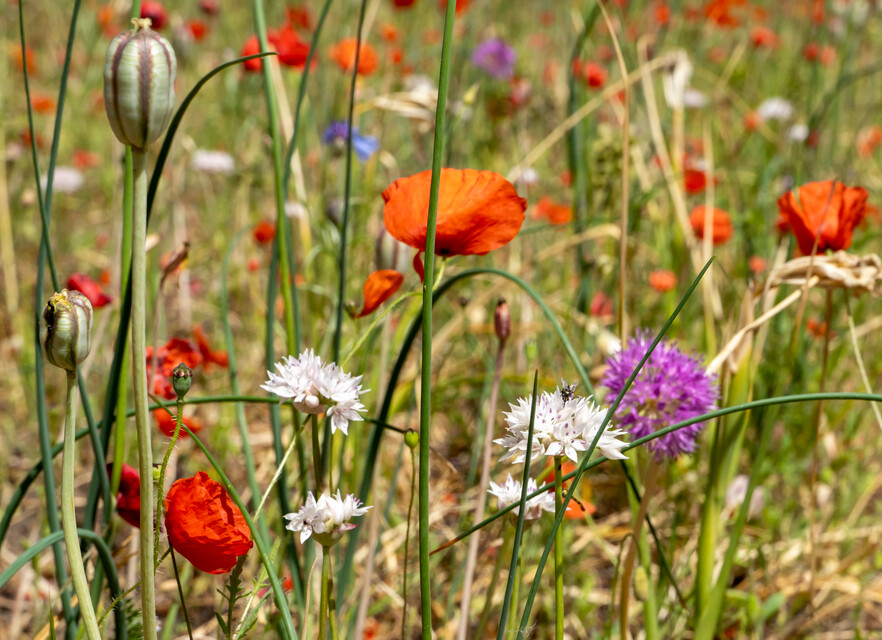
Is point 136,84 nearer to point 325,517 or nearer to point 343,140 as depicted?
point 325,517

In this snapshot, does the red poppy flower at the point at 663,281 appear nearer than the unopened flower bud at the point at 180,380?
No

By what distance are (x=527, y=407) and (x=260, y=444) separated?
1.02m

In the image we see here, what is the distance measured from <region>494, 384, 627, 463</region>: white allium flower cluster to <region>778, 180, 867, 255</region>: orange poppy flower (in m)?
0.34

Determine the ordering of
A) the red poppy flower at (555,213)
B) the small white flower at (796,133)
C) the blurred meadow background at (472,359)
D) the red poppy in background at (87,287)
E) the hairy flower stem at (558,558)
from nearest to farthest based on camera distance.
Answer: the hairy flower stem at (558,558)
the blurred meadow background at (472,359)
the red poppy in background at (87,287)
the red poppy flower at (555,213)
the small white flower at (796,133)

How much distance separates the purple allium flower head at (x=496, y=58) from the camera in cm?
194

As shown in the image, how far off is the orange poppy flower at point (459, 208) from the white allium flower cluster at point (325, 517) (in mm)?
172

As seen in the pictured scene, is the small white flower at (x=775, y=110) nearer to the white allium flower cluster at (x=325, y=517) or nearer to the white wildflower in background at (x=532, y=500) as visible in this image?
the white wildflower in background at (x=532, y=500)

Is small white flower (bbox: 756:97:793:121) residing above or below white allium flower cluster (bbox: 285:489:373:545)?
above

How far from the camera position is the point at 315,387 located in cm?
43

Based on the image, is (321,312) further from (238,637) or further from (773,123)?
(773,123)

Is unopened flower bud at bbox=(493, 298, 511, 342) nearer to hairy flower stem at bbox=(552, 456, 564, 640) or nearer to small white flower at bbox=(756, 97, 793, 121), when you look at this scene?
hairy flower stem at bbox=(552, 456, 564, 640)

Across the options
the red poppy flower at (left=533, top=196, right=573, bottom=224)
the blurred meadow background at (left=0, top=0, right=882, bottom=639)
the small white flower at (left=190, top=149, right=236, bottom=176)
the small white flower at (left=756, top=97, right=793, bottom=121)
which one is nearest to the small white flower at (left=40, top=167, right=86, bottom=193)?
the blurred meadow background at (left=0, top=0, right=882, bottom=639)

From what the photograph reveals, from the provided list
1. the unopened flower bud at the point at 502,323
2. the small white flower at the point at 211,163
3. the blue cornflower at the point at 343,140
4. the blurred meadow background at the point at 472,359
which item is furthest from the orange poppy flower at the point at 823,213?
the small white flower at the point at 211,163

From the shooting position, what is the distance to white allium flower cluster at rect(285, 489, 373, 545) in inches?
17.2
